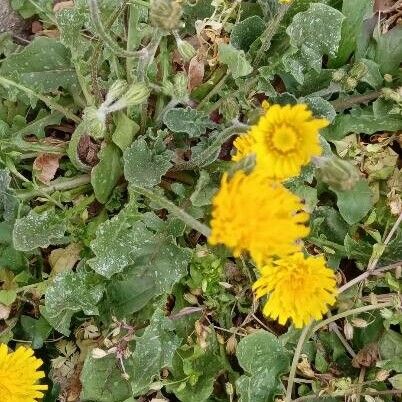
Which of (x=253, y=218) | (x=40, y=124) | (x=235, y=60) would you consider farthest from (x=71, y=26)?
(x=253, y=218)

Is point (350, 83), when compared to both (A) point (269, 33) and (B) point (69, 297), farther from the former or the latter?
(B) point (69, 297)

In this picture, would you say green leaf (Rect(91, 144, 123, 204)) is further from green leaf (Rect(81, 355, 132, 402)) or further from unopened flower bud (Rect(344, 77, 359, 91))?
unopened flower bud (Rect(344, 77, 359, 91))

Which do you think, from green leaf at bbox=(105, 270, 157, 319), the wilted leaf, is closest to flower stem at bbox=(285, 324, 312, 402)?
green leaf at bbox=(105, 270, 157, 319)

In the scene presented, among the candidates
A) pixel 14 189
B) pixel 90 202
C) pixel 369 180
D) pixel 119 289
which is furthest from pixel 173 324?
pixel 369 180

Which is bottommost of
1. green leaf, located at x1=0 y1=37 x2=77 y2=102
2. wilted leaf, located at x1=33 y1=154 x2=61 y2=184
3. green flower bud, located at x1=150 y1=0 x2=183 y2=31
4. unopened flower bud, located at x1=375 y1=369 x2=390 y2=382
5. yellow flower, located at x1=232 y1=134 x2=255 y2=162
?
unopened flower bud, located at x1=375 y1=369 x2=390 y2=382

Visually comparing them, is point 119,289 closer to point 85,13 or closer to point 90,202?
point 90,202

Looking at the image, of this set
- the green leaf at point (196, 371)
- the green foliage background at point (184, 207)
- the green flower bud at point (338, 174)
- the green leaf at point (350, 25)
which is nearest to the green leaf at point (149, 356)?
the green foliage background at point (184, 207)
